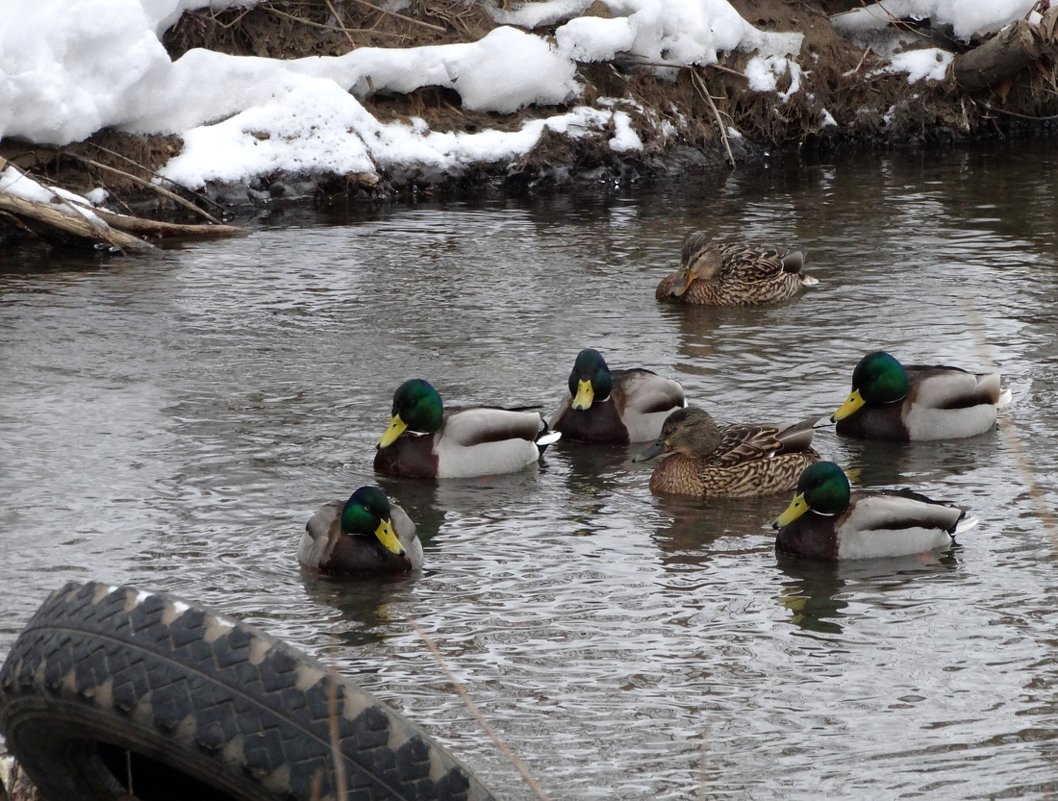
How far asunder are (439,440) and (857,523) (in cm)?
216

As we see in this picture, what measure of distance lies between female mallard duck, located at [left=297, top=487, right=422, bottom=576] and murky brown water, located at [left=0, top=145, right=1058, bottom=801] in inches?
4.5

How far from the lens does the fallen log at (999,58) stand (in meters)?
18.0

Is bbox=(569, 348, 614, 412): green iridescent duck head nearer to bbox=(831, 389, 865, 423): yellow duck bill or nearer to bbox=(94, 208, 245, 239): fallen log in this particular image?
bbox=(831, 389, 865, 423): yellow duck bill

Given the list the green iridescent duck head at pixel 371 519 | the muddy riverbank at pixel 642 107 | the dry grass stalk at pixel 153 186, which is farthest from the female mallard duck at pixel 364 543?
the muddy riverbank at pixel 642 107

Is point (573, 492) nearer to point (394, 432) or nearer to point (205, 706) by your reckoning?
point (394, 432)

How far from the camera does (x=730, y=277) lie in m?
12.1

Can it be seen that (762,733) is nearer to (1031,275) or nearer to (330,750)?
(330,750)

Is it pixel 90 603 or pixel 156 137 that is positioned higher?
pixel 156 137

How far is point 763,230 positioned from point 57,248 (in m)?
5.71

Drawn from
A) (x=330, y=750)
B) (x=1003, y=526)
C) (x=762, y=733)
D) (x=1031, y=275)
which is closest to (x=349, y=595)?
(x=762, y=733)

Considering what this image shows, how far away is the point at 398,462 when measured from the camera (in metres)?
8.12

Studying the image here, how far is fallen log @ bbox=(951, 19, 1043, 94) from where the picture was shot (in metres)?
18.0

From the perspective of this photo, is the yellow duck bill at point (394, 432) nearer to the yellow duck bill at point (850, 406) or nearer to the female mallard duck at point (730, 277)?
Answer: the yellow duck bill at point (850, 406)

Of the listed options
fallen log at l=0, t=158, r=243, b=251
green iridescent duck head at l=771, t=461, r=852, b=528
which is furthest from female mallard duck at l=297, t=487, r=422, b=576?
fallen log at l=0, t=158, r=243, b=251
